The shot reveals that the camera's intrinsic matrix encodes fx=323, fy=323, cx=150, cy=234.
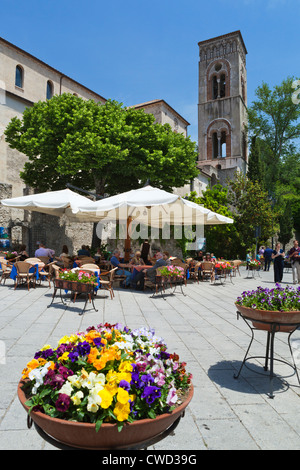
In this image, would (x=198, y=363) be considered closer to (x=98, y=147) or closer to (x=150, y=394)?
(x=150, y=394)

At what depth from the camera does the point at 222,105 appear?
4609cm

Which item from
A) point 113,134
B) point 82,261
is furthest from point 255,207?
point 82,261

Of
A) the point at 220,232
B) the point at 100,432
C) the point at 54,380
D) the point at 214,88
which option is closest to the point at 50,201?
the point at 54,380

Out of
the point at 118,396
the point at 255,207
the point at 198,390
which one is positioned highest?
the point at 255,207

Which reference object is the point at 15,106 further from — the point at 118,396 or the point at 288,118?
the point at 288,118

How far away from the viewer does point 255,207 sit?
26.8 meters

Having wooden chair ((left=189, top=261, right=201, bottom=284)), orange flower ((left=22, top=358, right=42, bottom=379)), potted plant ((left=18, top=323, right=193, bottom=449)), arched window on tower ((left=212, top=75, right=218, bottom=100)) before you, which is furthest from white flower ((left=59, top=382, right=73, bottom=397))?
arched window on tower ((left=212, top=75, right=218, bottom=100))

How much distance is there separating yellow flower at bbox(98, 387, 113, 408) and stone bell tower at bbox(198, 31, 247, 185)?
43.3m

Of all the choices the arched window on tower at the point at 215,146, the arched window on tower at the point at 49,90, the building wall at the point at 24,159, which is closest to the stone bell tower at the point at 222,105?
the arched window on tower at the point at 215,146

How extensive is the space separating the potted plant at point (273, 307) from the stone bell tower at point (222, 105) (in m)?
41.0

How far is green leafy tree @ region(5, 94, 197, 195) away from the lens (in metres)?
17.0

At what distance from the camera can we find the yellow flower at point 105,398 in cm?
149
